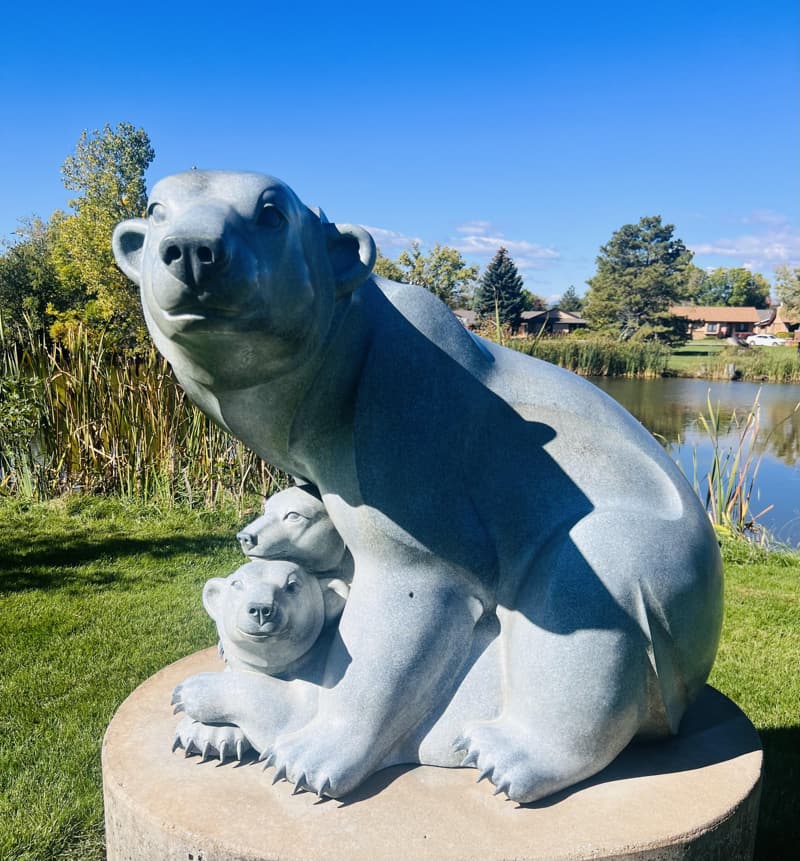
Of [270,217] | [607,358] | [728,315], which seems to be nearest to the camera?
[270,217]

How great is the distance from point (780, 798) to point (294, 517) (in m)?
2.43

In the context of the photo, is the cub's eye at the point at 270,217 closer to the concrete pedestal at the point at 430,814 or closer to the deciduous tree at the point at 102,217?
the concrete pedestal at the point at 430,814

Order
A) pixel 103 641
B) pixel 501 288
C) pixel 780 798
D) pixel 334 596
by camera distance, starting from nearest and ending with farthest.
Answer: pixel 334 596 < pixel 780 798 < pixel 103 641 < pixel 501 288

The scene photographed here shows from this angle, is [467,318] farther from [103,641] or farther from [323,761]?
[323,761]

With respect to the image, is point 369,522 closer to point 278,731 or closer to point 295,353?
point 295,353

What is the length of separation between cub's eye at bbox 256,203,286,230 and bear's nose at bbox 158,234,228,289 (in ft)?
0.52

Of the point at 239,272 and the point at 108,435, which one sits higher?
the point at 239,272

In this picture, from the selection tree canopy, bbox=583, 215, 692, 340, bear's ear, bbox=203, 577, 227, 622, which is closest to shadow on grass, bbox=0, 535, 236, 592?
bear's ear, bbox=203, 577, 227, 622

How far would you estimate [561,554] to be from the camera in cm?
201

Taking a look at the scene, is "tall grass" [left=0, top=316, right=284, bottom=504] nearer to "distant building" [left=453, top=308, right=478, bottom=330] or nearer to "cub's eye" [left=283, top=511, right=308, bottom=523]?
"distant building" [left=453, top=308, right=478, bottom=330]

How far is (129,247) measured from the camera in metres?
1.83

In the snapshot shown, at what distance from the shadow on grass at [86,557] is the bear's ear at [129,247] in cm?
410

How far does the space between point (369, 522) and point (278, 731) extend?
67 cm

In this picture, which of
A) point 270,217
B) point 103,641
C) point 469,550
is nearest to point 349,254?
point 270,217
